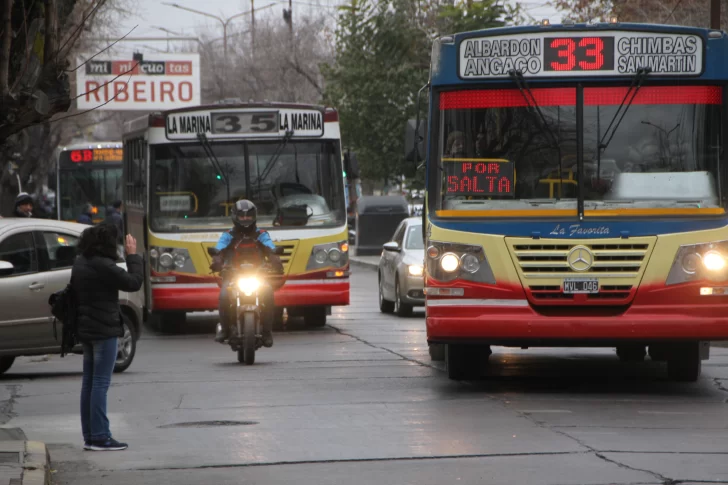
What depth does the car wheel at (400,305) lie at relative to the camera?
71.7 feet

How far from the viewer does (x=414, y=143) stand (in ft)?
41.1

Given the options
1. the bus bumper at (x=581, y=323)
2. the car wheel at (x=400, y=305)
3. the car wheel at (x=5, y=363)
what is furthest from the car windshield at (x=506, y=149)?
the car wheel at (x=400, y=305)

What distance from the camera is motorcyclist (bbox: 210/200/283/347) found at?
48.7 ft

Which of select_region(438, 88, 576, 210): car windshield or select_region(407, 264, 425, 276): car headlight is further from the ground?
select_region(438, 88, 576, 210): car windshield

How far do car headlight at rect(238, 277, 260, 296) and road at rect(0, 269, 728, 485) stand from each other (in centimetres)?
80

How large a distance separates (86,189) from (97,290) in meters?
27.1

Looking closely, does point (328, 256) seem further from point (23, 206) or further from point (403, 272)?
point (23, 206)

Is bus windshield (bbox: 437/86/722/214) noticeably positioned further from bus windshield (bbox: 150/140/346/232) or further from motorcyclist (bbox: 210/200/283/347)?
bus windshield (bbox: 150/140/346/232)

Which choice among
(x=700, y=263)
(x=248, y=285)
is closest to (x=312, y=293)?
(x=248, y=285)

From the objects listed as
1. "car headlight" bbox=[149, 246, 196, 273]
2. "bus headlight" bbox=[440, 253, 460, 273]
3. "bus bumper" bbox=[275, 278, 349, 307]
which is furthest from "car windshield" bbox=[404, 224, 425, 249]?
"bus headlight" bbox=[440, 253, 460, 273]

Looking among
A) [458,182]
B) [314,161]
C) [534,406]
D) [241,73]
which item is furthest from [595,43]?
[241,73]

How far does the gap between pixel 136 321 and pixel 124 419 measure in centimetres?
385

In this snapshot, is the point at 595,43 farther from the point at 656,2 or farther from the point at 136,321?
the point at 656,2

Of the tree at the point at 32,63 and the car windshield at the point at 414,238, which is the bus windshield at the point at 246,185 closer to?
the car windshield at the point at 414,238
